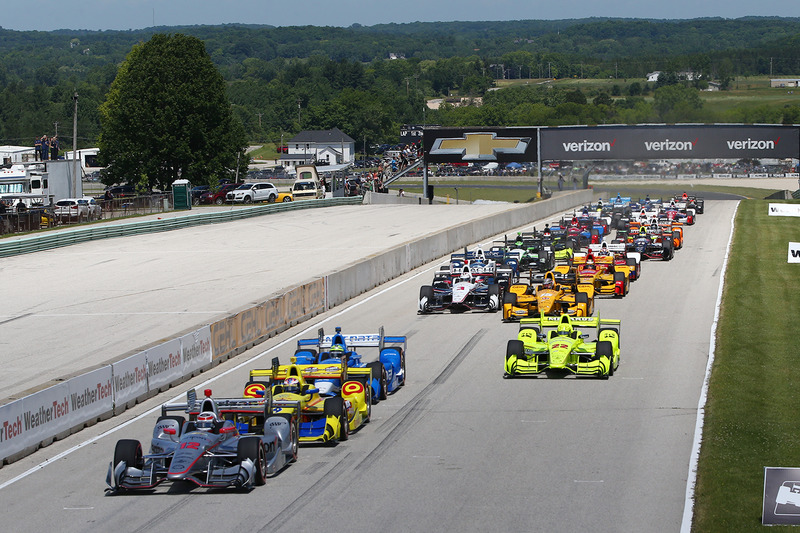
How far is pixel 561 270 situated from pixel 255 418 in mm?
17124

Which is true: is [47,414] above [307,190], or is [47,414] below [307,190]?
below

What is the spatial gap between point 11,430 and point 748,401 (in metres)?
12.1

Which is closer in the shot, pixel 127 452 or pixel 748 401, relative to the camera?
pixel 127 452

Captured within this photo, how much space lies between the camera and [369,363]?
1998 centimetres

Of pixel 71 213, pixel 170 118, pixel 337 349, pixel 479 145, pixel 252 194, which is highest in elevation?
pixel 170 118

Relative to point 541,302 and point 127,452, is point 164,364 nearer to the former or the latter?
point 127,452

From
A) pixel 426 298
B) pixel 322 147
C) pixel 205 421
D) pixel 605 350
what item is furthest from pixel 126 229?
pixel 322 147

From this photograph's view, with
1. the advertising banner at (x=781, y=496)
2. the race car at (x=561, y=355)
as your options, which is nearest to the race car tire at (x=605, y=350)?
the race car at (x=561, y=355)

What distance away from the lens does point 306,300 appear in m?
29.8

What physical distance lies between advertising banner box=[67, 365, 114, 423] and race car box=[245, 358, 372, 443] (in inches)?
117

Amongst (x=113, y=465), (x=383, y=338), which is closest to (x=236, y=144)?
(x=383, y=338)

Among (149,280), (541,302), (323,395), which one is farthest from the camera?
(149,280)

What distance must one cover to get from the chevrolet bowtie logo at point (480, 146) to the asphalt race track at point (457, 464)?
6062cm

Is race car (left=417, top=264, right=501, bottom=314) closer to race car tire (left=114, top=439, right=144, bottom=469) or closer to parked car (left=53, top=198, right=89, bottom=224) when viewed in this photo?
race car tire (left=114, top=439, right=144, bottom=469)
